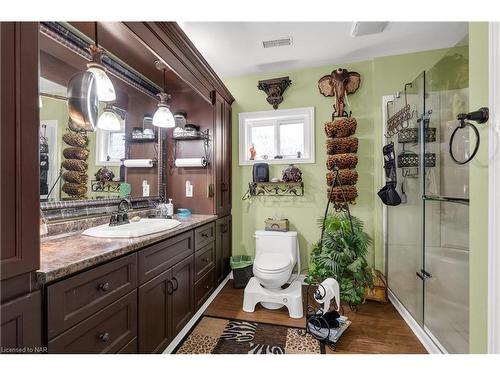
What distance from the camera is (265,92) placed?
2.84 meters

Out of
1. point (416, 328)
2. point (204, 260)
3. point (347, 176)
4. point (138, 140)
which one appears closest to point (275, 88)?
point (347, 176)

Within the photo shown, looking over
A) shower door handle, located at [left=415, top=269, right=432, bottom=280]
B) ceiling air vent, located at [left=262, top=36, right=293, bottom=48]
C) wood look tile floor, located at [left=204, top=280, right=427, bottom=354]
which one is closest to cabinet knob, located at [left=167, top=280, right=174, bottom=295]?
wood look tile floor, located at [left=204, top=280, right=427, bottom=354]

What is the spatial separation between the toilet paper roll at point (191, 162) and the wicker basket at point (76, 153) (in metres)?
0.94

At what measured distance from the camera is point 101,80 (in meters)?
1.30

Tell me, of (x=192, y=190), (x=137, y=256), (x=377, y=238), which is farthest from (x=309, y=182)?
(x=137, y=256)

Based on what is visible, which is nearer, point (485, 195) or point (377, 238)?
point (485, 195)

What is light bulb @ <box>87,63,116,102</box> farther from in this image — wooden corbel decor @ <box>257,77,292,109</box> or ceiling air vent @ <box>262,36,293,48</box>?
wooden corbel decor @ <box>257,77,292,109</box>

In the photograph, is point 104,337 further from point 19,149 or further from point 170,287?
point 19,149

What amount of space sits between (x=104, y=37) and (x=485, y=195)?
243 centimetres

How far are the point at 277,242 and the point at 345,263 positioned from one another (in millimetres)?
733

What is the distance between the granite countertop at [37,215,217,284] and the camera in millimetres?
834

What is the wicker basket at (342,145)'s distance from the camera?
8.23 ft

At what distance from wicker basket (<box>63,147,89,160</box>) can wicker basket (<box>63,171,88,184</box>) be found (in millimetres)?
112

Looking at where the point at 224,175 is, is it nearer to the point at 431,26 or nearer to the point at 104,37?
the point at 104,37
